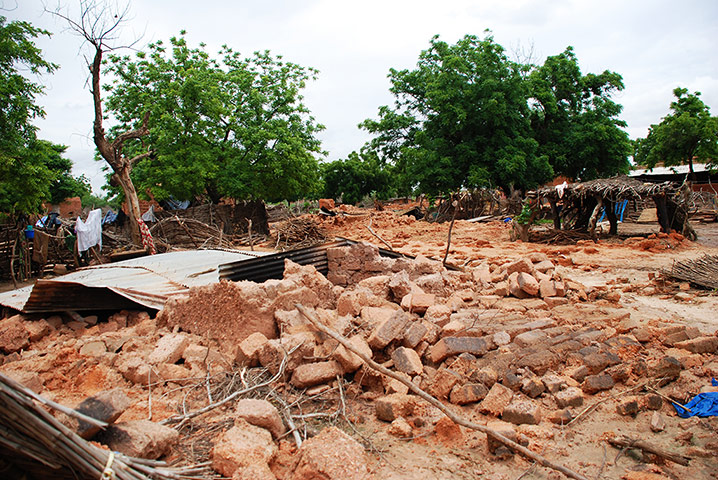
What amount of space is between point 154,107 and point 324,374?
52.7ft

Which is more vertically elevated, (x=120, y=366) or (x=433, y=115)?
(x=433, y=115)

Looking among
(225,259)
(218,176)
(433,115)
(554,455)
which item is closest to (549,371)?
(554,455)

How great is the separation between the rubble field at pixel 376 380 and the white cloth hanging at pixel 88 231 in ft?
28.2

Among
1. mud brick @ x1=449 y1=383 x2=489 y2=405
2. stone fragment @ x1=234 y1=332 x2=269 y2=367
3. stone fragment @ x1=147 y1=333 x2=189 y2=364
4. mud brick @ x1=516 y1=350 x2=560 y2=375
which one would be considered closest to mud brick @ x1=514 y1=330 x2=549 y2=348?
mud brick @ x1=516 y1=350 x2=560 y2=375

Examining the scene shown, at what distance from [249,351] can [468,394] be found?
186 centimetres

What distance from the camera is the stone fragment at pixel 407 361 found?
3783 millimetres

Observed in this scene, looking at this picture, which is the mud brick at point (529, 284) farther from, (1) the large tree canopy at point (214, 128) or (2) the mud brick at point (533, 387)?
(1) the large tree canopy at point (214, 128)

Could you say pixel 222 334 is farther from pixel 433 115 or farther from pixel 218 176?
pixel 433 115

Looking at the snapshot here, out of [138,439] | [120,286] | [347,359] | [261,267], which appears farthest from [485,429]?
[120,286]

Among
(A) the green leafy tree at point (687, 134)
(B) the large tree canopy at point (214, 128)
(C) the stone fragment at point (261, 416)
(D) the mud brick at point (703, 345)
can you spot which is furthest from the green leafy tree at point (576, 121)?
(C) the stone fragment at point (261, 416)

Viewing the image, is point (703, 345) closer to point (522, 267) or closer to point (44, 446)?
point (522, 267)

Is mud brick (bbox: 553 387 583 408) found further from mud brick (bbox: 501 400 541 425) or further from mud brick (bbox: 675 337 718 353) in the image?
mud brick (bbox: 675 337 718 353)

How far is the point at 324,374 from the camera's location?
11.8 ft

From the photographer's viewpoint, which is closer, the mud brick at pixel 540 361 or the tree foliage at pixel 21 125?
the mud brick at pixel 540 361
